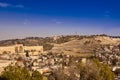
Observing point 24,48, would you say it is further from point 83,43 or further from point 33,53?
point 83,43

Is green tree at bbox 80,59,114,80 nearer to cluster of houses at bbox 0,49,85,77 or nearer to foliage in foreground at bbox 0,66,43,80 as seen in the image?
cluster of houses at bbox 0,49,85,77

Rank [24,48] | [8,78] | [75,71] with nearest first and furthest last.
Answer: [8,78] → [75,71] → [24,48]

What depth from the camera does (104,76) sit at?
30.5 metres

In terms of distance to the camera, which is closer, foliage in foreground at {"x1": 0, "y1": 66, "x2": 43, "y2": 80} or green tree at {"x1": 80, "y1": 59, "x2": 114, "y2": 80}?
foliage in foreground at {"x1": 0, "y1": 66, "x2": 43, "y2": 80}

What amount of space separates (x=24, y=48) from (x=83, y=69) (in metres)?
73.0

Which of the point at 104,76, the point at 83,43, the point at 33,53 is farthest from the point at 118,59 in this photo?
the point at 83,43

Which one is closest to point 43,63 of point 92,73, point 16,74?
point 92,73

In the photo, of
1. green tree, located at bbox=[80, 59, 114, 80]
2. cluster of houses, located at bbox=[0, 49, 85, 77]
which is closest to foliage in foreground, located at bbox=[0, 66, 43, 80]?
green tree, located at bbox=[80, 59, 114, 80]

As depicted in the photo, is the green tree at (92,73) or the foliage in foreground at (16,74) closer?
the foliage in foreground at (16,74)

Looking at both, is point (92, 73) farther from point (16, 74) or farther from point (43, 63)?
point (43, 63)

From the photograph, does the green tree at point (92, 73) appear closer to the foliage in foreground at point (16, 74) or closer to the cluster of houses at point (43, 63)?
the cluster of houses at point (43, 63)

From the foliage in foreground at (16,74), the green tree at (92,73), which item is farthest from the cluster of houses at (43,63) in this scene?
the foliage in foreground at (16,74)

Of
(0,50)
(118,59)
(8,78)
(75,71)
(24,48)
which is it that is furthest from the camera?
(24,48)

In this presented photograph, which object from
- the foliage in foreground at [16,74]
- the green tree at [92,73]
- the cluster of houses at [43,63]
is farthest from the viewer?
the cluster of houses at [43,63]
